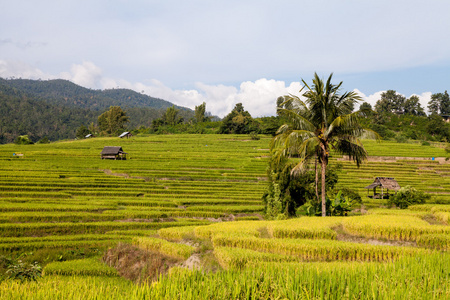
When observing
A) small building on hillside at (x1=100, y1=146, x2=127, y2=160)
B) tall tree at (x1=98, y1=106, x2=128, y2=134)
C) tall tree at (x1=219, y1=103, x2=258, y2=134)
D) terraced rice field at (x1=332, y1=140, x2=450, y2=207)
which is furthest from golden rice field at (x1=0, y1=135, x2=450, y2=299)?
tall tree at (x1=98, y1=106, x2=128, y2=134)

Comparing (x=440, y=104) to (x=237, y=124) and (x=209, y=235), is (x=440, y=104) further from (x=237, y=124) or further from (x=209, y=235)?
(x=209, y=235)

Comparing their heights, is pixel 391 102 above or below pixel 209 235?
above

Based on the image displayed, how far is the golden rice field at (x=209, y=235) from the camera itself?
421 centimetres

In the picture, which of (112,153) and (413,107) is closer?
(112,153)

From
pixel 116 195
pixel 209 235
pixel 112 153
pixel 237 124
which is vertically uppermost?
pixel 237 124

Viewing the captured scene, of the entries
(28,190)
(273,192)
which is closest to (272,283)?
(273,192)

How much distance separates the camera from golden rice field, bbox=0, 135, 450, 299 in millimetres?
4211

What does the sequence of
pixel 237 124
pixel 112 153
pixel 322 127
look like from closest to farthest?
pixel 322 127
pixel 112 153
pixel 237 124

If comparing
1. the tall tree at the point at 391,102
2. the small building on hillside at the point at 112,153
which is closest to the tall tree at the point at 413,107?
the tall tree at the point at 391,102

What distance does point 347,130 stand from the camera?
→ 13805 millimetres

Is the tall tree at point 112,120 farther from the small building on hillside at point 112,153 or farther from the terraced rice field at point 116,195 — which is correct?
the small building on hillside at point 112,153

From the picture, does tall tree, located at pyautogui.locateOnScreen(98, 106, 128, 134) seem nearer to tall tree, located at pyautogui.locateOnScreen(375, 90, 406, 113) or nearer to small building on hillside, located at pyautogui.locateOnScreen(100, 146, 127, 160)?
small building on hillside, located at pyautogui.locateOnScreen(100, 146, 127, 160)

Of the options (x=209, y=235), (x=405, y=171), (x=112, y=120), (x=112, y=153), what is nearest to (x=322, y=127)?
(x=209, y=235)

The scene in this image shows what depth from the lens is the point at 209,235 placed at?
10.3 metres
